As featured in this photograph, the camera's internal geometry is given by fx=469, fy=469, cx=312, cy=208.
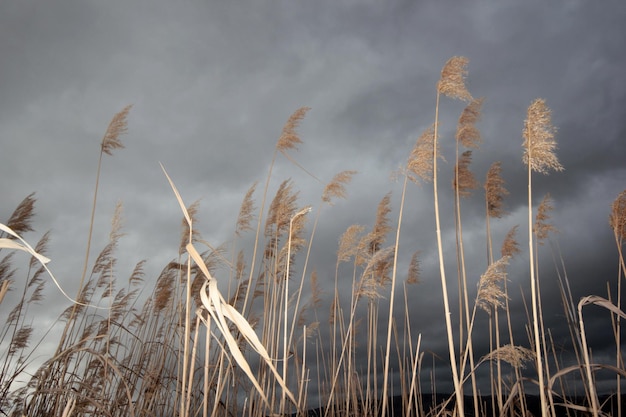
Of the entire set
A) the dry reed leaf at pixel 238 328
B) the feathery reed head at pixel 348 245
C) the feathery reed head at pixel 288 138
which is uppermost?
the feathery reed head at pixel 288 138

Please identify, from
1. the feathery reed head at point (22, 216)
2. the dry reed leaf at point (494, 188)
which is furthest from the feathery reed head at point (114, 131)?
the dry reed leaf at point (494, 188)

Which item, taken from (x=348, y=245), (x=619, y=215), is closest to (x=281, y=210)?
(x=348, y=245)

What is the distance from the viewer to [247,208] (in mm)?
5449

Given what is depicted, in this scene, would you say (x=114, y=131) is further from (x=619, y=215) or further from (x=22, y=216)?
(x=619, y=215)

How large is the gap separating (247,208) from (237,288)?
3.07 feet

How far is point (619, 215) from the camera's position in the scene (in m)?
4.54

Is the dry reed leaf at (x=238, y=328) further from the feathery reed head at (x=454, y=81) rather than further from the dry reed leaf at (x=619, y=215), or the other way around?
the dry reed leaf at (x=619, y=215)

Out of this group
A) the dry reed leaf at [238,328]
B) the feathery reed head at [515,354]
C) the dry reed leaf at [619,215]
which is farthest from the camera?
the dry reed leaf at [619,215]

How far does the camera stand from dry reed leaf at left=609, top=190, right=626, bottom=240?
450 cm

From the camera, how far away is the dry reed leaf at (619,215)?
4.50m

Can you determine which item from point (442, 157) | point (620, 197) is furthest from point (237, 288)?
point (620, 197)

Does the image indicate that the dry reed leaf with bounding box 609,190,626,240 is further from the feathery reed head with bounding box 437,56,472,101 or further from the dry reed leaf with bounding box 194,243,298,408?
the dry reed leaf with bounding box 194,243,298,408

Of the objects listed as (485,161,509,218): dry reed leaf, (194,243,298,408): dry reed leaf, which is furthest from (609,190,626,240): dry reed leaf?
(194,243,298,408): dry reed leaf

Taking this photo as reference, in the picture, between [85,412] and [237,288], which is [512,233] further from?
[85,412]
